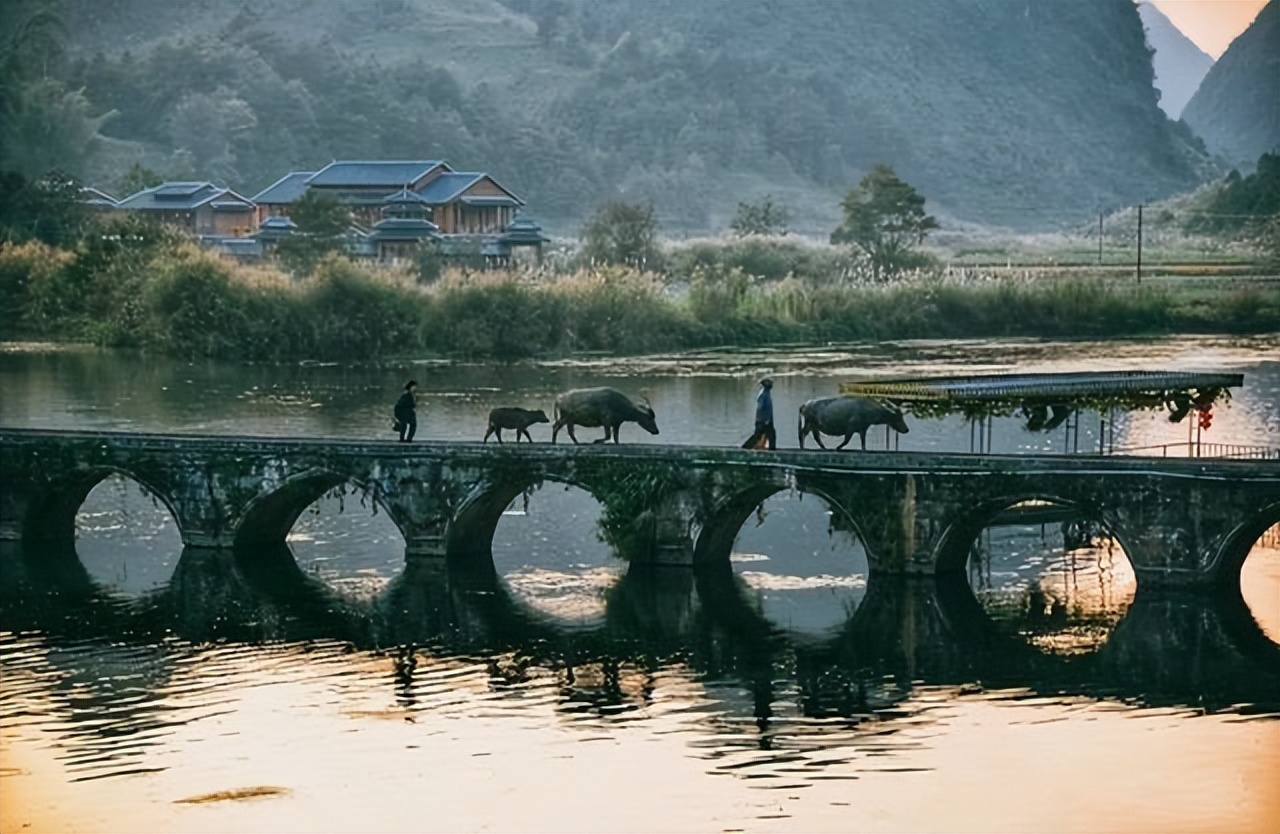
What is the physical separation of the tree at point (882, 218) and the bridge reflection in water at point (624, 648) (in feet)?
283

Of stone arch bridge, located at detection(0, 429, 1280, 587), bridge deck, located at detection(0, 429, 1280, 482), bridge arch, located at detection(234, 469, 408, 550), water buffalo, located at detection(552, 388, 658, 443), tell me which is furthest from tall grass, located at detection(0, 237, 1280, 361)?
water buffalo, located at detection(552, 388, 658, 443)

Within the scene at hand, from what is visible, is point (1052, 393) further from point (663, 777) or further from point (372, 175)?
point (372, 175)

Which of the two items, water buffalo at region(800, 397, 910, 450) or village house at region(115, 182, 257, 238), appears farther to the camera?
village house at region(115, 182, 257, 238)

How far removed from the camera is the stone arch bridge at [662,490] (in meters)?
52.0

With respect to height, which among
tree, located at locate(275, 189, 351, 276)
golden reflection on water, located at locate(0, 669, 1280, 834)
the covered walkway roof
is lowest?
golden reflection on water, located at locate(0, 669, 1280, 834)

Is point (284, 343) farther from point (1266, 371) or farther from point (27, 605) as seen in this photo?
point (27, 605)

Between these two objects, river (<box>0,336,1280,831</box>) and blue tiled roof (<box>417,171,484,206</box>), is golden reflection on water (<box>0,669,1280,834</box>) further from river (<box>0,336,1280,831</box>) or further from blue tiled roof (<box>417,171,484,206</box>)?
blue tiled roof (<box>417,171,484,206</box>)

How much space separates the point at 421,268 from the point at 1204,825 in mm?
84971

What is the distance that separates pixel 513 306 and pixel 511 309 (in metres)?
0.16

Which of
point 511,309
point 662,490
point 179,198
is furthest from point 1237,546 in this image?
point 179,198

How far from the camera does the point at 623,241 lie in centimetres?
A: 13750

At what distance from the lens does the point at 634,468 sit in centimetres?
5628

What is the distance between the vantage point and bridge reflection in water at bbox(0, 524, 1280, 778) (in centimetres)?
4669

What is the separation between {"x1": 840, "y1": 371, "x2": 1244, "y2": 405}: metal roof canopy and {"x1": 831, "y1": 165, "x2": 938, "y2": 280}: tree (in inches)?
3050
